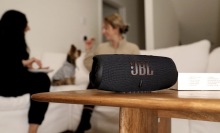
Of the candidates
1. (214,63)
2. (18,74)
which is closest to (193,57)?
(214,63)

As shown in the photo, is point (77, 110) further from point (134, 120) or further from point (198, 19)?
point (198, 19)

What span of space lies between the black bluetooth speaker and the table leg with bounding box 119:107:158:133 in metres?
0.05

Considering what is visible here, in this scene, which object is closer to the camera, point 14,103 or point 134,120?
point 134,120

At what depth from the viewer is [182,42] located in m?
5.34

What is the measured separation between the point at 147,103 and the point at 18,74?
55.2 inches

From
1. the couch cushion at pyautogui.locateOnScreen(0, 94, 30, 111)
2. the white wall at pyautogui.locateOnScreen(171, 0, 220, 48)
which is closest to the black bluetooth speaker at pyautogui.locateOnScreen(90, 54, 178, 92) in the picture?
the couch cushion at pyautogui.locateOnScreen(0, 94, 30, 111)

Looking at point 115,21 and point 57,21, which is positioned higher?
point 57,21

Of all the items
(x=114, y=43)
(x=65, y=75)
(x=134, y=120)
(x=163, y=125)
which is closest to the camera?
(x=134, y=120)

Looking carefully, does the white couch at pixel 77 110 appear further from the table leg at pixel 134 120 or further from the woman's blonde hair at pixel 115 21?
the table leg at pixel 134 120

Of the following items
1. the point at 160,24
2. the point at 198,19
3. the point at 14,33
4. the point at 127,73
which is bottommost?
the point at 127,73

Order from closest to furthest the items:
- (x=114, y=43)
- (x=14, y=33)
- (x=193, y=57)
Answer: (x=14, y=33), (x=193, y=57), (x=114, y=43)

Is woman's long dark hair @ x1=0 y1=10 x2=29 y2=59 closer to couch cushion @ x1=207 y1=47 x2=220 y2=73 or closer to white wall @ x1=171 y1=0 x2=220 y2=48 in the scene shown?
couch cushion @ x1=207 y1=47 x2=220 y2=73

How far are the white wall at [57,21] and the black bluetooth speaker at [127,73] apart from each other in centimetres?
224

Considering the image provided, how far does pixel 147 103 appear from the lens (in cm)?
39
